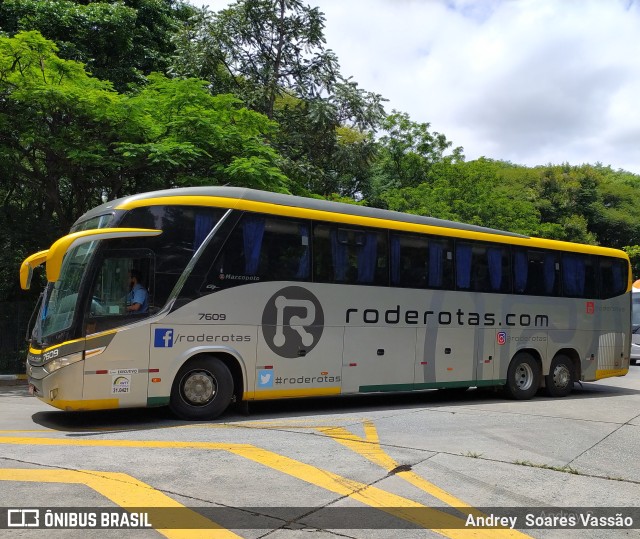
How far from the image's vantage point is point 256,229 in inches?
400

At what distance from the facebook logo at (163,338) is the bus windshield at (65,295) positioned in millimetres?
1160

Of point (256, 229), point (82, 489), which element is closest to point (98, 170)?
point (256, 229)

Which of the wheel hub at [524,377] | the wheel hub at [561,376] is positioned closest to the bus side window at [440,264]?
the wheel hub at [524,377]

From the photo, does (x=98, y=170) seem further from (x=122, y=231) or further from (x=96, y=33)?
(x=122, y=231)

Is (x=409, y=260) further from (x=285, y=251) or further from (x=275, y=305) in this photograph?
(x=275, y=305)

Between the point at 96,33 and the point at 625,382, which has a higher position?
the point at 96,33

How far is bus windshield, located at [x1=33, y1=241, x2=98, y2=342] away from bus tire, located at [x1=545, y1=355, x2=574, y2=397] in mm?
10600

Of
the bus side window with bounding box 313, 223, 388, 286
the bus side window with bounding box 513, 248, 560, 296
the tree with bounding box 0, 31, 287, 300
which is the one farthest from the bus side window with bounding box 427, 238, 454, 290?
the tree with bounding box 0, 31, 287, 300

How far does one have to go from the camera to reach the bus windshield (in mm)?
8891

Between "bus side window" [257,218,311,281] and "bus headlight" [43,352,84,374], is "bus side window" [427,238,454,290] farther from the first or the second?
"bus headlight" [43,352,84,374]

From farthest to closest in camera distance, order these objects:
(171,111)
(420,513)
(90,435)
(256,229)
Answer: (171,111)
(256,229)
(90,435)
(420,513)

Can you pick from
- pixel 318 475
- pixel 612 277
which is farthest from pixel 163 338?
pixel 612 277

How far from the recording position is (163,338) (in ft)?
30.4

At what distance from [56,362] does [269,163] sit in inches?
350
